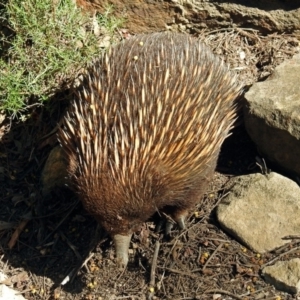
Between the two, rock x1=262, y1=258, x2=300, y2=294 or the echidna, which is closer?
the echidna

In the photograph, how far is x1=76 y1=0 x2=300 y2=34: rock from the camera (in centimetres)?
491

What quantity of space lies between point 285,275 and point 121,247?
3.24ft

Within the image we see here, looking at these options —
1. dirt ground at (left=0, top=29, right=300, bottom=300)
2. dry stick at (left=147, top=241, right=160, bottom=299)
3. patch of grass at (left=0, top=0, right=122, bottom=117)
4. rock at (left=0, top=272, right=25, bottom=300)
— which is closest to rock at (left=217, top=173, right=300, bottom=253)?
dirt ground at (left=0, top=29, right=300, bottom=300)

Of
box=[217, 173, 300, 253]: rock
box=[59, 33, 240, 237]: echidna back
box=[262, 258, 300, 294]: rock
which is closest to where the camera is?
box=[59, 33, 240, 237]: echidna back

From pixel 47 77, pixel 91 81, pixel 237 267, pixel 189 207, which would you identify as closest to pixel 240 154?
pixel 189 207

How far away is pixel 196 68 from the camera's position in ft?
13.3

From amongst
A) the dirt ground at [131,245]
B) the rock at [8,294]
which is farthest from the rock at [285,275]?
the rock at [8,294]

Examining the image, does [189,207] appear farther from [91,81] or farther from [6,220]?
[6,220]

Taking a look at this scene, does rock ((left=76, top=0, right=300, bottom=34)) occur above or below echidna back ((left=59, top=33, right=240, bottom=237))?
above

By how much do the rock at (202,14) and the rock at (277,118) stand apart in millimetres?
820

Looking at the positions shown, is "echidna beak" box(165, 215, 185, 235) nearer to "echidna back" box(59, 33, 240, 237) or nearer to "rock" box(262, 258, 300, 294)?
"echidna back" box(59, 33, 240, 237)

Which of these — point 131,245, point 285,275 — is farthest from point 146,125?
point 285,275

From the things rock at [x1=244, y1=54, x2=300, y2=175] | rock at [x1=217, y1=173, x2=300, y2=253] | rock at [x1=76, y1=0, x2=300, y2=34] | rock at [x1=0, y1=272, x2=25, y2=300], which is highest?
rock at [x1=76, y1=0, x2=300, y2=34]

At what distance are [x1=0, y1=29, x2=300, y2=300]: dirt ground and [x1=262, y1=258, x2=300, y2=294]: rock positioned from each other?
0.05 metres
